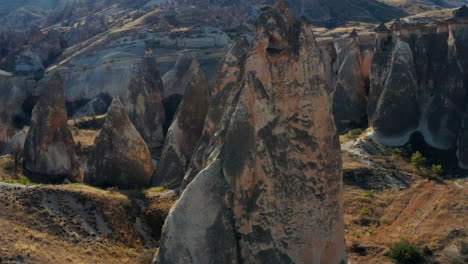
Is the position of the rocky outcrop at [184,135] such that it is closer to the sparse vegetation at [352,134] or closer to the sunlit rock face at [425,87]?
the sparse vegetation at [352,134]

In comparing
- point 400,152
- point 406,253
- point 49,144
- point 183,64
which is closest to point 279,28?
point 406,253

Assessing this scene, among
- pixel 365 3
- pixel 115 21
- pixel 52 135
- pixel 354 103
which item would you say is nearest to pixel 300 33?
pixel 52 135

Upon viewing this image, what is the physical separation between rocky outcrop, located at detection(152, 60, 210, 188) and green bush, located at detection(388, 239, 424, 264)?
865cm

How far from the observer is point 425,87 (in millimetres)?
26234

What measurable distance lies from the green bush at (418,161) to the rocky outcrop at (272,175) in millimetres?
13646

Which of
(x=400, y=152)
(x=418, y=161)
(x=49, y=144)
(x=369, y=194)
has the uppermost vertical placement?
(x=49, y=144)

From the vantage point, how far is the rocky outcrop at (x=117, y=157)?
67.2ft

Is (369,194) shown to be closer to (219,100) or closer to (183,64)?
(219,100)

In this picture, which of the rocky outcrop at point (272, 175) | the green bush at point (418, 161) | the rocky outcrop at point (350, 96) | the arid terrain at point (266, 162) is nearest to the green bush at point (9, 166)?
the arid terrain at point (266, 162)

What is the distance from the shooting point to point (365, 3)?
9619 cm

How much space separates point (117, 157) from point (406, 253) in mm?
11646

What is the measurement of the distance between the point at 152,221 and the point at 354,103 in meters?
17.3

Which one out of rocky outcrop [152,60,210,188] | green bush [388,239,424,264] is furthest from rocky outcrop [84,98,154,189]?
green bush [388,239,424,264]

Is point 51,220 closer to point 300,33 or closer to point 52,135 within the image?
point 300,33
